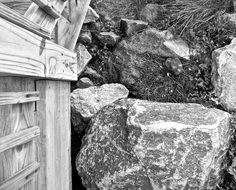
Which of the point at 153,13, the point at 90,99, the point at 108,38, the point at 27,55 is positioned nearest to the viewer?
the point at 27,55

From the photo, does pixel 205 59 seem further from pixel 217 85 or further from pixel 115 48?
pixel 115 48

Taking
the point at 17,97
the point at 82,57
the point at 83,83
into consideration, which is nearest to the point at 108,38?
the point at 82,57

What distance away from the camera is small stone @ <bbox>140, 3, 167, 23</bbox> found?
4086mm

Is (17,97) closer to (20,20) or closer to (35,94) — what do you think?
(35,94)

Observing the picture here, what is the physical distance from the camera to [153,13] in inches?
163

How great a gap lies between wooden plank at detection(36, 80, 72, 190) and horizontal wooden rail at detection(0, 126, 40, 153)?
0.15 meters

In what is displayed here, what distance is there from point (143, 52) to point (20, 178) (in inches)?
95.4

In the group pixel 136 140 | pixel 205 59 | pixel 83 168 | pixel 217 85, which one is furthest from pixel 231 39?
pixel 83 168

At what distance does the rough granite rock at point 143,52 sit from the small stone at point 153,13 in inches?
19.2

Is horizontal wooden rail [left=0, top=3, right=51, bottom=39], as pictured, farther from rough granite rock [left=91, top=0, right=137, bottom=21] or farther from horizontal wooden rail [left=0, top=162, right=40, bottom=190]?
rough granite rock [left=91, top=0, right=137, bottom=21]

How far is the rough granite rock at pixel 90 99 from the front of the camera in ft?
9.86

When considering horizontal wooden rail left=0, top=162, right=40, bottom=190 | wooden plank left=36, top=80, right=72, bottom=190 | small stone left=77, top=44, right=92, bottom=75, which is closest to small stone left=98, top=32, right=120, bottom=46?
small stone left=77, top=44, right=92, bottom=75

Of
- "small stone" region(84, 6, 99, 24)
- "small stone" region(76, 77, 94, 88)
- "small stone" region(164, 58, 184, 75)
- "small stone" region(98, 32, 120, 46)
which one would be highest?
"small stone" region(84, 6, 99, 24)

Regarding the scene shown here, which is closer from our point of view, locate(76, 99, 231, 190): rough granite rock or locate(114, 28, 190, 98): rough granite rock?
locate(76, 99, 231, 190): rough granite rock
